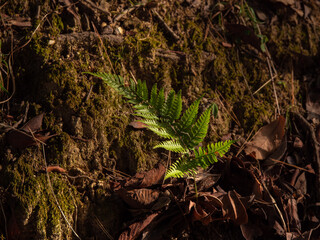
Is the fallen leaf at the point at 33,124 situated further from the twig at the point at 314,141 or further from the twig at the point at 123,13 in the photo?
the twig at the point at 314,141

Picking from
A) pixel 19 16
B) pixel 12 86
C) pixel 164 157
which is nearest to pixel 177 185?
pixel 164 157

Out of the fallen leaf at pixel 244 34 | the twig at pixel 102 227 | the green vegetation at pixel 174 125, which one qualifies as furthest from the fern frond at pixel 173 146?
the fallen leaf at pixel 244 34

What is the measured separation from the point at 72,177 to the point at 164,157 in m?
0.69

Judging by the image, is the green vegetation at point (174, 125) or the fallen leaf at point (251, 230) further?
the fallen leaf at point (251, 230)

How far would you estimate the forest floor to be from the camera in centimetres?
211

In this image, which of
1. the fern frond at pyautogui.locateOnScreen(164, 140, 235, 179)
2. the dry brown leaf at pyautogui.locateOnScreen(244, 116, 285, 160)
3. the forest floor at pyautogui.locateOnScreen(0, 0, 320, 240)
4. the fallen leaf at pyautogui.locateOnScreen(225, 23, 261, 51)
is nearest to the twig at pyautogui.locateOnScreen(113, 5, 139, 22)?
the forest floor at pyautogui.locateOnScreen(0, 0, 320, 240)

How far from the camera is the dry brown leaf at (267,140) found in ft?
8.36

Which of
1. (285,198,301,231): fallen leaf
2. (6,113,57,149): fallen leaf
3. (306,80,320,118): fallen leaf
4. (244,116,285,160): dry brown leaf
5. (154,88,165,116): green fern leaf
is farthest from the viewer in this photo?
(306,80,320,118): fallen leaf

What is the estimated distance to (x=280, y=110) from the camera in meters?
2.79

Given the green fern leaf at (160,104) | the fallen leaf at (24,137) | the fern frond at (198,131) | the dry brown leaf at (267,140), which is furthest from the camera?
the dry brown leaf at (267,140)

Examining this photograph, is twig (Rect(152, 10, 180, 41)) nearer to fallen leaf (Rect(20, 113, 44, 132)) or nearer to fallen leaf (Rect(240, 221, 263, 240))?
fallen leaf (Rect(20, 113, 44, 132))

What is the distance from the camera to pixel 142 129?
94.6 inches

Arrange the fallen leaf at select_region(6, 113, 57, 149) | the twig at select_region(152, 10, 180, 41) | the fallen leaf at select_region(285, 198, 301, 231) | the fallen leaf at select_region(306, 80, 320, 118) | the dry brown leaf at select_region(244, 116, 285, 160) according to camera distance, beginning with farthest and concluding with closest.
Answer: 1. the fallen leaf at select_region(306, 80, 320, 118)
2. the twig at select_region(152, 10, 180, 41)
3. the dry brown leaf at select_region(244, 116, 285, 160)
4. the fallen leaf at select_region(285, 198, 301, 231)
5. the fallen leaf at select_region(6, 113, 57, 149)

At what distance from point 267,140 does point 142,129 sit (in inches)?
41.6
